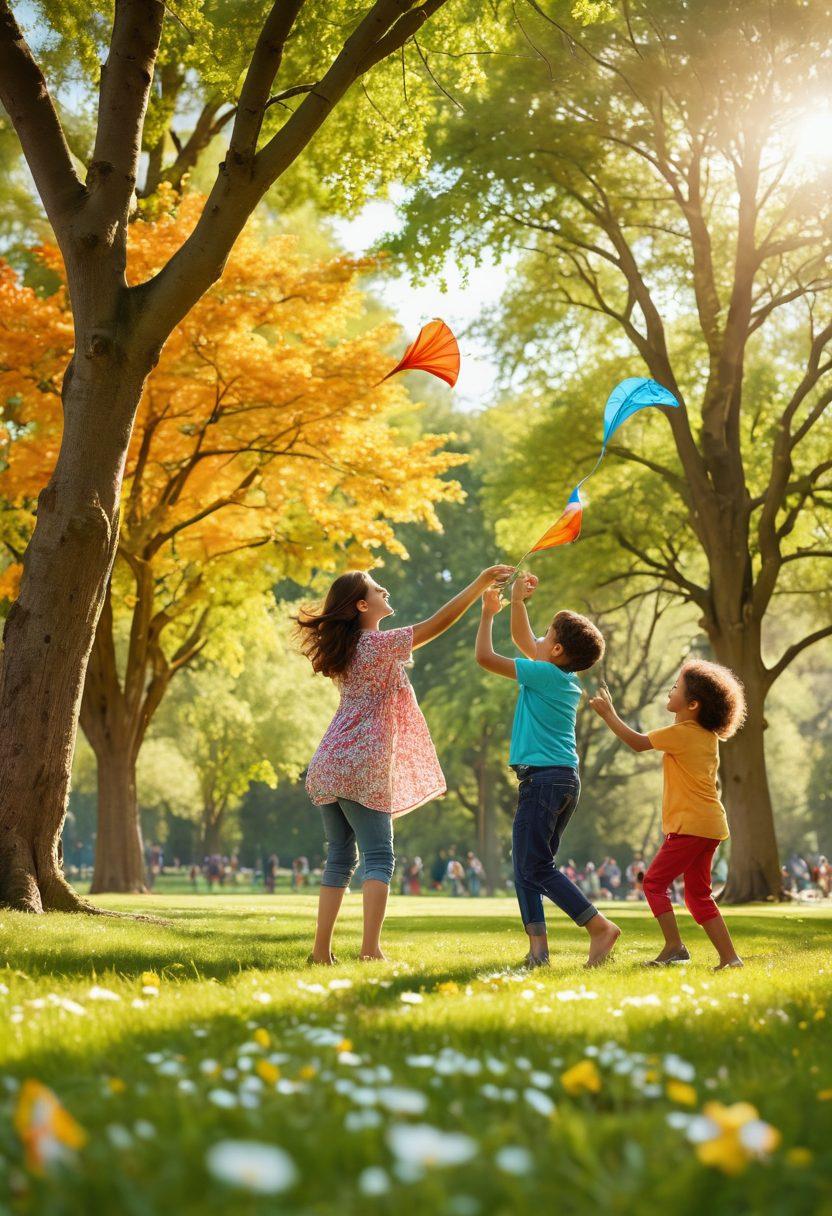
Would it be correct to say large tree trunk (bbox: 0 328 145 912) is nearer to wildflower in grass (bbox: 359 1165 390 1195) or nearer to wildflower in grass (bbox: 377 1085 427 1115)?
wildflower in grass (bbox: 377 1085 427 1115)

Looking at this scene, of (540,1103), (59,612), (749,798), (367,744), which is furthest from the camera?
(749,798)

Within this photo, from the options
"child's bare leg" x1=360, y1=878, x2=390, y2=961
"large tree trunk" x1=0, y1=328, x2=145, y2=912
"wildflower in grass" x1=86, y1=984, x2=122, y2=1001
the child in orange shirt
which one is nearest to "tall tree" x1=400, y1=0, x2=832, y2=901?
"large tree trunk" x1=0, y1=328, x2=145, y2=912

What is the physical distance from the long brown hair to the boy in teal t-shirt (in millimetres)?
Answer: 747

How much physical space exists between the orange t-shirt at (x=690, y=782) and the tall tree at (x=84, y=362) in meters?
4.18

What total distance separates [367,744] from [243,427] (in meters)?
10.7

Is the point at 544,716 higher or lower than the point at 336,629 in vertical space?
lower

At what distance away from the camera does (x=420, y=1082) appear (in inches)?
108

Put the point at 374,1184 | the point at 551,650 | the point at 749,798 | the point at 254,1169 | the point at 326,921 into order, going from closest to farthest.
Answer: the point at 254,1169 → the point at 374,1184 → the point at 326,921 → the point at 551,650 → the point at 749,798

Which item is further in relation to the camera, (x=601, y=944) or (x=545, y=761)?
(x=545, y=761)

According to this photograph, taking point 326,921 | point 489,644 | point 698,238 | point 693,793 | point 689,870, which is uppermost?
point 698,238

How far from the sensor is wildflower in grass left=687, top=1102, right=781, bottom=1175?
1.91 metres

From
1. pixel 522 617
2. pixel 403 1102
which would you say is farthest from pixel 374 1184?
pixel 522 617

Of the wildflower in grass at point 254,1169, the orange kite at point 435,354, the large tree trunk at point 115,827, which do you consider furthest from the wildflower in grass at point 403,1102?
the large tree trunk at point 115,827

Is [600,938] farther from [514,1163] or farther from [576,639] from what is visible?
[514,1163]
